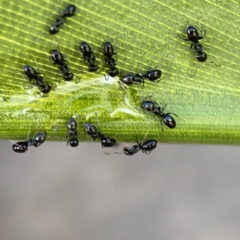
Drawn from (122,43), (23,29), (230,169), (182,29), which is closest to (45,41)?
(23,29)

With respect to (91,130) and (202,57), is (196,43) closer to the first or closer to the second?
(202,57)

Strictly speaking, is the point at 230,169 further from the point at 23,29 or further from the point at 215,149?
the point at 23,29

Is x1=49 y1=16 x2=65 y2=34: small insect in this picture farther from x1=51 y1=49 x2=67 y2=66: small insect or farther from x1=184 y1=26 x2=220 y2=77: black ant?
x1=184 y1=26 x2=220 y2=77: black ant

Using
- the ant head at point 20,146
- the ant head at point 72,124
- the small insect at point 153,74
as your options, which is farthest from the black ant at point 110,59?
the ant head at point 20,146

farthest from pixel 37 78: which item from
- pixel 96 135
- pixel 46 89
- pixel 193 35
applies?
pixel 193 35

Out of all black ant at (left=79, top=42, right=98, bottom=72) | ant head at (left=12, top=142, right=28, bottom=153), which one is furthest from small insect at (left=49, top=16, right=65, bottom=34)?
ant head at (left=12, top=142, right=28, bottom=153)

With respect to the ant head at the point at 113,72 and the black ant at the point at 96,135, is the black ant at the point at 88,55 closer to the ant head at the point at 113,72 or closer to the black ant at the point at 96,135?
the ant head at the point at 113,72
